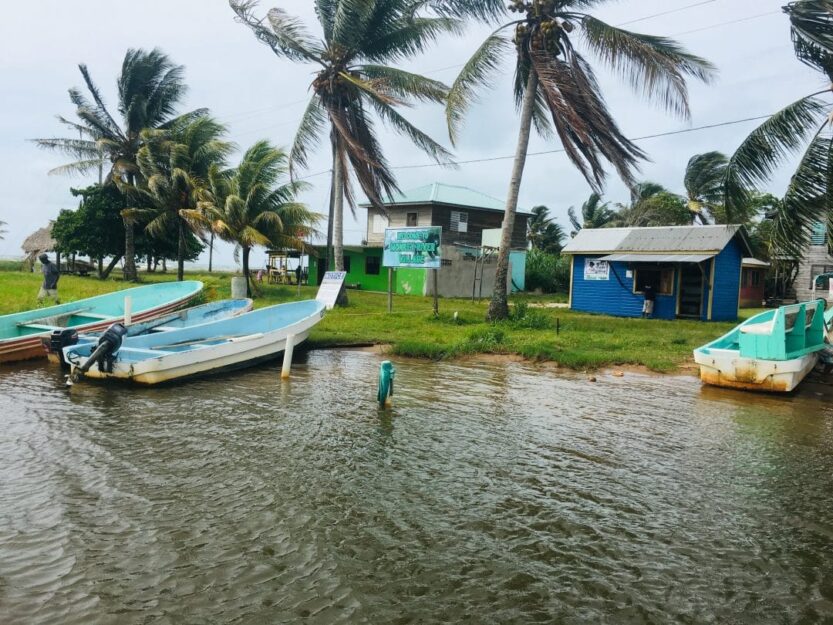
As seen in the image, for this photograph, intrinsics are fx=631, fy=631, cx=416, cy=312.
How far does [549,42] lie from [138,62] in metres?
20.4

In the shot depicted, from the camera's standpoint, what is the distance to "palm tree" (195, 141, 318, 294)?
73.7 feet

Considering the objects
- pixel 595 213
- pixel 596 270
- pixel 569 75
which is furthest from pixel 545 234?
pixel 569 75

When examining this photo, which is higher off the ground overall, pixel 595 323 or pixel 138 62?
pixel 138 62

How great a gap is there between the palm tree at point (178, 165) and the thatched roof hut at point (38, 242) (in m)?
19.8

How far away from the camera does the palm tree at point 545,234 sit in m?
50.8

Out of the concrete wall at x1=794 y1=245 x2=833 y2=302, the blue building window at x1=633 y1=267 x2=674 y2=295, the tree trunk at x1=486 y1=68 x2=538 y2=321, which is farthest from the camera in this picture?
the concrete wall at x1=794 y1=245 x2=833 y2=302

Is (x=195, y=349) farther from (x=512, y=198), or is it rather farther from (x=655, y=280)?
(x=655, y=280)

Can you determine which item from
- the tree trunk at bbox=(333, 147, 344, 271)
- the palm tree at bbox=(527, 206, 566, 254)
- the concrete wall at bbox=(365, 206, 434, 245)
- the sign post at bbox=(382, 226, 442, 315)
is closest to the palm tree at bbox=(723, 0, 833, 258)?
the sign post at bbox=(382, 226, 442, 315)

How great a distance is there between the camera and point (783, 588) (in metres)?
4.20

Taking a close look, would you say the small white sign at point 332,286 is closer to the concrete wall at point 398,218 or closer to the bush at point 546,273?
the concrete wall at point 398,218

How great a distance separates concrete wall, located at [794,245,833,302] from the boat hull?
21258 mm

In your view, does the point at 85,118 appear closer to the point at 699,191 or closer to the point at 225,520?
→ the point at 225,520

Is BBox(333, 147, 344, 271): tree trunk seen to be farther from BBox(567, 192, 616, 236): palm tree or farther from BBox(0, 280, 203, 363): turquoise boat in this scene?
BBox(567, 192, 616, 236): palm tree

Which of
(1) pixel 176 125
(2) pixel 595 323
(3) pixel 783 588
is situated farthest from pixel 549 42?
(1) pixel 176 125
